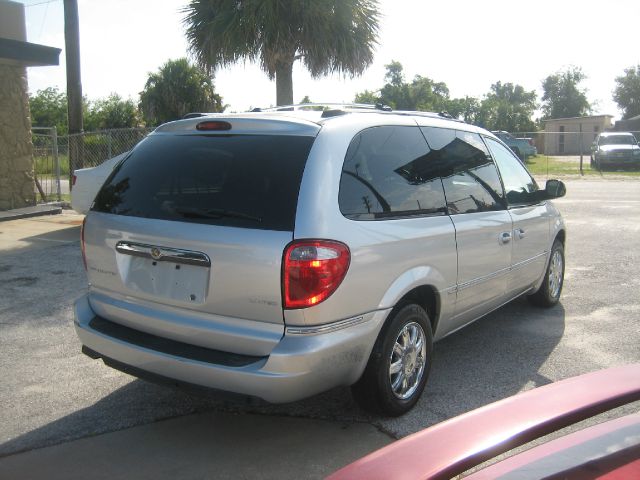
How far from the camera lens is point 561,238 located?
6199mm

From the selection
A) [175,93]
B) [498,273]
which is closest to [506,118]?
[175,93]

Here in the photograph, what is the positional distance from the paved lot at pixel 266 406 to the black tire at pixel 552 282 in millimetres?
112

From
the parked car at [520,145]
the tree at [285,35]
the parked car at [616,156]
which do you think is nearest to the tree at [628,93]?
the parked car at [520,145]

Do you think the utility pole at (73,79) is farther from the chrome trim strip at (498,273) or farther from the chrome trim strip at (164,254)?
the chrome trim strip at (164,254)

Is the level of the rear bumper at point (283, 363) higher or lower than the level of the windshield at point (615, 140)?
lower

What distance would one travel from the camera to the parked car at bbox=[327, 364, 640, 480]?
60.0 inches

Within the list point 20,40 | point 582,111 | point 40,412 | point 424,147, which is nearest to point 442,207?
point 424,147

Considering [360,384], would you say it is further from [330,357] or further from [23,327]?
[23,327]

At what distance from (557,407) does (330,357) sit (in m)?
1.50

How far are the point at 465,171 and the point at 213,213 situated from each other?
2.01 meters

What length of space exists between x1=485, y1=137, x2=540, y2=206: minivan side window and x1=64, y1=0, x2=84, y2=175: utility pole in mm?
11455

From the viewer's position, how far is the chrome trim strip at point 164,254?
320 cm

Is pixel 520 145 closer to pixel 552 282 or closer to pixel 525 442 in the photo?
pixel 552 282

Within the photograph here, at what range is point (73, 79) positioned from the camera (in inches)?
583
